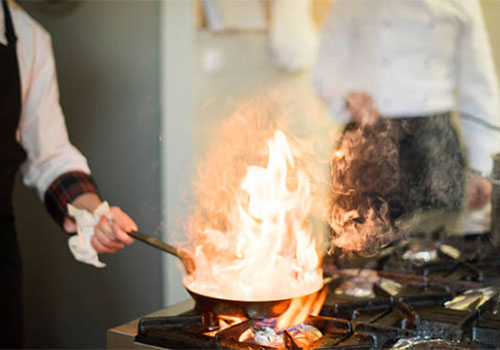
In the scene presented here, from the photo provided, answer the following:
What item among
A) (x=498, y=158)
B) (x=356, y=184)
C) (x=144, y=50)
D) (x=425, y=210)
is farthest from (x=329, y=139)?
(x=144, y=50)

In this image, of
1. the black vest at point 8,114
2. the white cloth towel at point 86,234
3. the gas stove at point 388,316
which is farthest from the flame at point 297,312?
the black vest at point 8,114

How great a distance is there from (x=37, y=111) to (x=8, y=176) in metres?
0.19

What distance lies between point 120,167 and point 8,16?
59 cm

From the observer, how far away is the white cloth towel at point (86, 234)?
1161 millimetres

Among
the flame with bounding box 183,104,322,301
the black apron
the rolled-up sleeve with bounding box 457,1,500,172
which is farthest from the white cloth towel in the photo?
the rolled-up sleeve with bounding box 457,1,500,172

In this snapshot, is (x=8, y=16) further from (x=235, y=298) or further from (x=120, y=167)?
(x=235, y=298)

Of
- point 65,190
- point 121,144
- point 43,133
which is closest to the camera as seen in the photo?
point 65,190

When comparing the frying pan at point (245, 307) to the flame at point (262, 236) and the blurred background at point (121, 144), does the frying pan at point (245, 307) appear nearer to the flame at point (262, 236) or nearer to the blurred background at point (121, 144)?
the flame at point (262, 236)

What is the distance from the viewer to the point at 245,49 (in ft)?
8.04

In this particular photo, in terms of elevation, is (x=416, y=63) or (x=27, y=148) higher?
(x=416, y=63)

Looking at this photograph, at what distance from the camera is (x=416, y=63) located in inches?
65.3

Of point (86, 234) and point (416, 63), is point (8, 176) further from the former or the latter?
point (416, 63)

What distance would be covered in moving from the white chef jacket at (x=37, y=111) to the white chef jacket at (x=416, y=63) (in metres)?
0.87

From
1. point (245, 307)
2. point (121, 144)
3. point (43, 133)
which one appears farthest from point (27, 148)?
point (245, 307)
